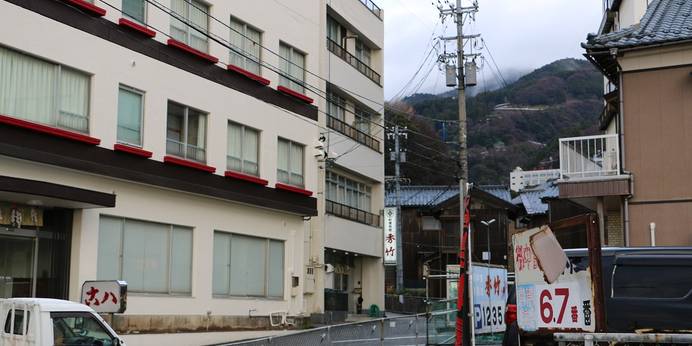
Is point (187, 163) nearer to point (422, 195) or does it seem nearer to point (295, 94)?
point (295, 94)

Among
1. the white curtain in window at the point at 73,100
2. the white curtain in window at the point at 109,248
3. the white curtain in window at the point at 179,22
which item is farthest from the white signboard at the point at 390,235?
the white curtain in window at the point at 73,100

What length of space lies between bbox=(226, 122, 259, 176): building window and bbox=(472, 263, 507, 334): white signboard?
10.3 meters

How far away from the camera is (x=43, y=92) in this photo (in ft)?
61.9

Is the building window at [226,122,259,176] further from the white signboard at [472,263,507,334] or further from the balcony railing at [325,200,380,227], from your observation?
the white signboard at [472,263,507,334]

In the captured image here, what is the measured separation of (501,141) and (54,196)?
10060 centimetres

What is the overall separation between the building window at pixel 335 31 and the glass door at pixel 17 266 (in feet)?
64.5

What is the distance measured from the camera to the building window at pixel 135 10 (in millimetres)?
21656

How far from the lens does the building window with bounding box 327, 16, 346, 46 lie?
3591 centimetres

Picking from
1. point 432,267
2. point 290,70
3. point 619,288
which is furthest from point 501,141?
point 619,288

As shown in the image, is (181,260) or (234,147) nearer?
(181,260)

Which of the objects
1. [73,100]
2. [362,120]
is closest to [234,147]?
[73,100]

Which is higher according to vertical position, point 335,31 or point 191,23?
point 335,31

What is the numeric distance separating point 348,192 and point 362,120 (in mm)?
4132

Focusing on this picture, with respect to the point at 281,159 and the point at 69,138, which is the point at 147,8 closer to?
the point at 69,138
